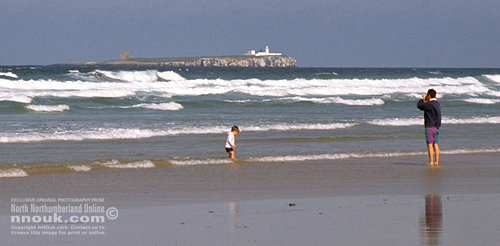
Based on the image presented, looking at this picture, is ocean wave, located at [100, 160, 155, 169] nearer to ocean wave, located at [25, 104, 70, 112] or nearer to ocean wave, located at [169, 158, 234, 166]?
ocean wave, located at [169, 158, 234, 166]

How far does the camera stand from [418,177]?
10477 millimetres

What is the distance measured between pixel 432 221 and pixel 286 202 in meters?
1.79

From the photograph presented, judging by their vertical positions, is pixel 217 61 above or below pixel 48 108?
above

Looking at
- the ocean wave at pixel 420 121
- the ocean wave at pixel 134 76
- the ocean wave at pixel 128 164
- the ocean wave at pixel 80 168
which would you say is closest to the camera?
the ocean wave at pixel 80 168

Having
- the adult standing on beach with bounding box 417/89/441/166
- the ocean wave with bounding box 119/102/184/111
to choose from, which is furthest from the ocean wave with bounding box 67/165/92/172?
the ocean wave with bounding box 119/102/184/111

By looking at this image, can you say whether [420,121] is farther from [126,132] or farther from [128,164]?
[128,164]

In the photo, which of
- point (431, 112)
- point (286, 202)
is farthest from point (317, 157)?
point (286, 202)

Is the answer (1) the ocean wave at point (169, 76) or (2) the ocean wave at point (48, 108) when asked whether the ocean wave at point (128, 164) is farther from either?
(1) the ocean wave at point (169, 76)

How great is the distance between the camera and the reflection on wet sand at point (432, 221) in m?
6.32

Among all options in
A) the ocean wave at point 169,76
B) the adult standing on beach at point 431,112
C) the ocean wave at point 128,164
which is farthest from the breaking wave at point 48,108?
the ocean wave at point 169,76

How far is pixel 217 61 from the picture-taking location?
170750mm

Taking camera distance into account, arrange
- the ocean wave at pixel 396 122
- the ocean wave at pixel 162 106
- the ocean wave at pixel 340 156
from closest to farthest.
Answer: the ocean wave at pixel 340 156
the ocean wave at pixel 396 122
the ocean wave at pixel 162 106

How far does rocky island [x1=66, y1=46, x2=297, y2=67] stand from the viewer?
15012cm

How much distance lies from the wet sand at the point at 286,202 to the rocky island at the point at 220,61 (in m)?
131
